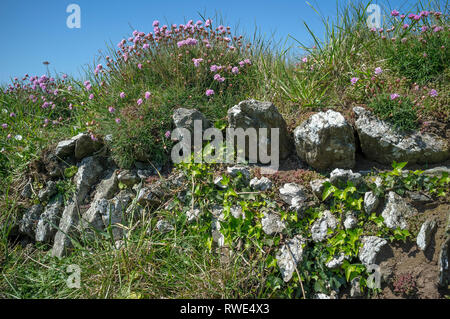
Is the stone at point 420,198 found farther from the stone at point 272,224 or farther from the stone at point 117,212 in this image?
the stone at point 117,212

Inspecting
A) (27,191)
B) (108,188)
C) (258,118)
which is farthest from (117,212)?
(258,118)

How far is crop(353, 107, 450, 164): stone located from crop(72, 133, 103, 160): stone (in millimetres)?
3290

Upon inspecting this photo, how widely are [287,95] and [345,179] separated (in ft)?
5.24

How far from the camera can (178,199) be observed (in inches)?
147

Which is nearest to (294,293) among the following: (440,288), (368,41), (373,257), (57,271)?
(373,257)

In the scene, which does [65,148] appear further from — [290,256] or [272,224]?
[290,256]

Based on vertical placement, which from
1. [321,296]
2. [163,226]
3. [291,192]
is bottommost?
[321,296]

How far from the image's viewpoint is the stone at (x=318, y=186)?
10.7 ft

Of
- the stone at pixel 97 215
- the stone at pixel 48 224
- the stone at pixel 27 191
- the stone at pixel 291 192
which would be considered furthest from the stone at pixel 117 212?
the stone at pixel 291 192

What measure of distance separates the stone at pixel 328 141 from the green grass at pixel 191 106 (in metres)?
0.54

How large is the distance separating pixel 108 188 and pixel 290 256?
2390 millimetres

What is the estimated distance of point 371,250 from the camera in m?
2.92

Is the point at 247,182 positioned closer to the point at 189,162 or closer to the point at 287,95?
the point at 189,162

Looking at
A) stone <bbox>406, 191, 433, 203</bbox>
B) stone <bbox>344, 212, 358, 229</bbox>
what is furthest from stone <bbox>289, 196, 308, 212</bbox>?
stone <bbox>406, 191, 433, 203</bbox>
